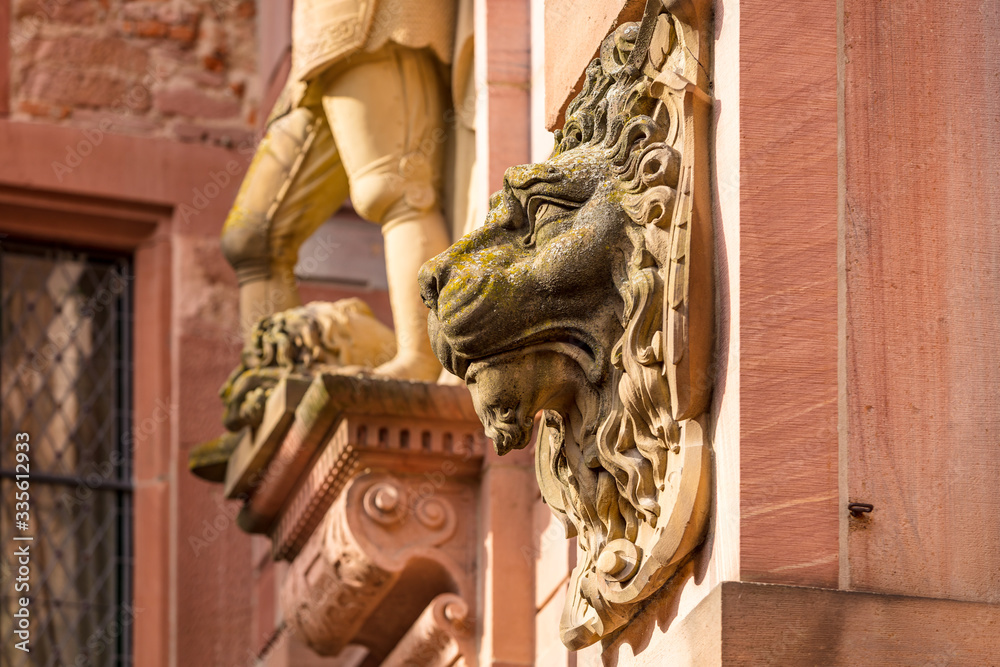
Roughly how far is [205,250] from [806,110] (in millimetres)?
4983

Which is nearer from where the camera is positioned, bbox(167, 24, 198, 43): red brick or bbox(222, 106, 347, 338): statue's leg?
bbox(222, 106, 347, 338): statue's leg

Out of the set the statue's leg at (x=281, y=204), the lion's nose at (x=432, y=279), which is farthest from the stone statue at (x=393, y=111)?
the lion's nose at (x=432, y=279)

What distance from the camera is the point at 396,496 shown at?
4.69 meters

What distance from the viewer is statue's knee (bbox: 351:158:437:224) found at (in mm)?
5043

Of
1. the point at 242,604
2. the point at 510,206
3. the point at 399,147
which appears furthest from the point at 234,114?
the point at 510,206

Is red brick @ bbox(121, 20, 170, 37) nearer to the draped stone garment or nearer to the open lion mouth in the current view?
the draped stone garment

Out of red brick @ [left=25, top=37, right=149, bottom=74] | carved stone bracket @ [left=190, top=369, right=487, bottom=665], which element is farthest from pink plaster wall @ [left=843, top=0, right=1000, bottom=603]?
red brick @ [left=25, top=37, right=149, bottom=74]

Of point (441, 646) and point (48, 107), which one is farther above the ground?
point (48, 107)

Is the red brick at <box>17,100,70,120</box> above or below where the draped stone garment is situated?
above

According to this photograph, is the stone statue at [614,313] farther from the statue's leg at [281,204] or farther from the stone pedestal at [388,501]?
the statue's leg at [281,204]

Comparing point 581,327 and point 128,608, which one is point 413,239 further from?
point 128,608

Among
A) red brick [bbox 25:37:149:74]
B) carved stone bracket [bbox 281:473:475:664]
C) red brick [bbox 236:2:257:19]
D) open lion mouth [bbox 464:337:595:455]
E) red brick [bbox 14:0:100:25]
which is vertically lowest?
carved stone bracket [bbox 281:473:475:664]

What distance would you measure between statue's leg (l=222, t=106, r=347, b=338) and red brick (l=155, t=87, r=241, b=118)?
234 cm

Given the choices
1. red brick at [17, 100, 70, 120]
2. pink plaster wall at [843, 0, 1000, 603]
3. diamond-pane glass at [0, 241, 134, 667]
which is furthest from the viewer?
red brick at [17, 100, 70, 120]
